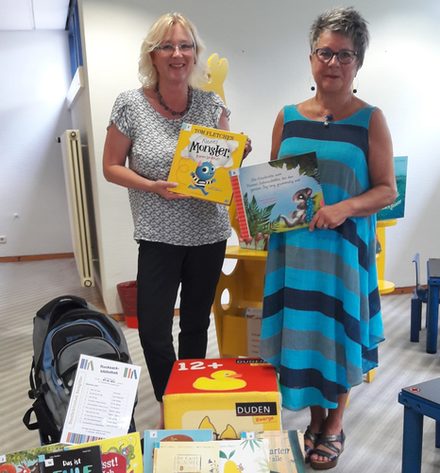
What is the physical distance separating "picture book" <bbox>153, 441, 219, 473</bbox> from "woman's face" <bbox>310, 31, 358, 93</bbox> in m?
1.06

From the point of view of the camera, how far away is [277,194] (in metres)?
1.49

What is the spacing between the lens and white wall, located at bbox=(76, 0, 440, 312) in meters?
3.18

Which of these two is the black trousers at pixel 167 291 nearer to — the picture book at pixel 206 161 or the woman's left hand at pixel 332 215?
the picture book at pixel 206 161

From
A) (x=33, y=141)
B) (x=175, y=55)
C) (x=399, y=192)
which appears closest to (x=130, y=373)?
(x=175, y=55)

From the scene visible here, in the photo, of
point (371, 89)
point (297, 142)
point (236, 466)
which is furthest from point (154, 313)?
point (371, 89)

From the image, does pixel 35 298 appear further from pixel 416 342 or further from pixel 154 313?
pixel 416 342

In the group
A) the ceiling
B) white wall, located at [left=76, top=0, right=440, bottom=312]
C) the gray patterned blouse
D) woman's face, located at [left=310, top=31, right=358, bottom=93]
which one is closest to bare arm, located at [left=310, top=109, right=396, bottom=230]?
woman's face, located at [left=310, top=31, right=358, bottom=93]

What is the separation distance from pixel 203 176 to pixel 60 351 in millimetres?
700

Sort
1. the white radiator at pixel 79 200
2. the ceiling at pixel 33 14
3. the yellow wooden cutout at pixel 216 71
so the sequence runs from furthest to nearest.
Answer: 1. the ceiling at pixel 33 14
2. the white radiator at pixel 79 200
3. the yellow wooden cutout at pixel 216 71

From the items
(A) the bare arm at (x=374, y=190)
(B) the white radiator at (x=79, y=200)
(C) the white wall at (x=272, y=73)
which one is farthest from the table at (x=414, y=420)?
(B) the white radiator at (x=79, y=200)

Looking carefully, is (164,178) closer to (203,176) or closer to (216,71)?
A: (203,176)

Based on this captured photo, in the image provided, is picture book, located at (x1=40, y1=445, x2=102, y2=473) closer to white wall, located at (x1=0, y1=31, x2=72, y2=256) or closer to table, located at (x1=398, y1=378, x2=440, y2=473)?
table, located at (x1=398, y1=378, x2=440, y2=473)

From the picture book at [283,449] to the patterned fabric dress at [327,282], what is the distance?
0.78 feet

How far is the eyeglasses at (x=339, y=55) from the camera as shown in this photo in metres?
1.40
